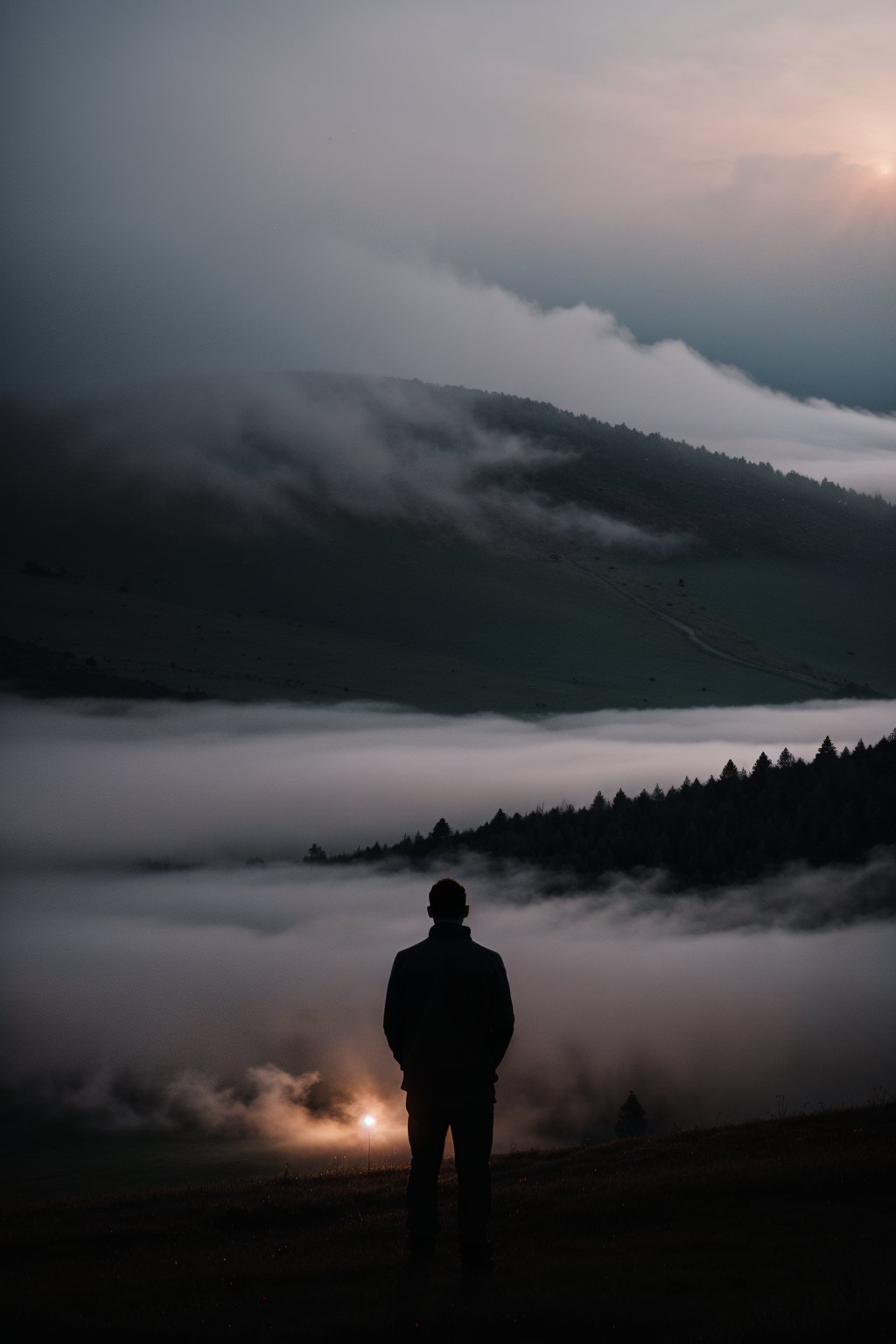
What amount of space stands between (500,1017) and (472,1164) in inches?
48.3

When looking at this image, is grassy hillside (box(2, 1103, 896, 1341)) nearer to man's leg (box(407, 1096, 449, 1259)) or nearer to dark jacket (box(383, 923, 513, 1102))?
man's leg (box(407, 1096, 449, 1259))

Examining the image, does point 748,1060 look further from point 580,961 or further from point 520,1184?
point 520,1184

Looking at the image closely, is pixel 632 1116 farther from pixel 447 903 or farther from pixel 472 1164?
pixel 447 903

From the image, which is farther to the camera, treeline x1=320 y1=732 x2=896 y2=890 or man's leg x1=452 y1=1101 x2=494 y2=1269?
treeline x1=320 y1=732 x2=896 y2=890

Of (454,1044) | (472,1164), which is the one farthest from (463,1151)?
(454,1044)

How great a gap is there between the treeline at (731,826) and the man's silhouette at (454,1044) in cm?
9600

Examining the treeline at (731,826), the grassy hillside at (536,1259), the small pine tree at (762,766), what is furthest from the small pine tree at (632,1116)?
the grassy hillside at (536,1259)

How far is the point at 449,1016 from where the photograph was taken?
1109 cm

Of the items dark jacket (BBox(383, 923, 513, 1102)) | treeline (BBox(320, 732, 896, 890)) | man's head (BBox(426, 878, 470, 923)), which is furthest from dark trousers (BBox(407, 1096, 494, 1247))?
treeline (BBox(320, 732, 896, 890))

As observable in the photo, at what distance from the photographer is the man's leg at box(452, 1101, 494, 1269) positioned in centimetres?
1104

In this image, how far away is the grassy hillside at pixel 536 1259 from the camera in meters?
10.2

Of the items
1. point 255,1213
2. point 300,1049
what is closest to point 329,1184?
point 255,1213

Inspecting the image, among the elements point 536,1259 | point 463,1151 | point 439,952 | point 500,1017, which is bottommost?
point 536,1259

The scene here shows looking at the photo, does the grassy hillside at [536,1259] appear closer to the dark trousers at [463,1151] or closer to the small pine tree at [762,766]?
the dark trousers at [463,1151]
